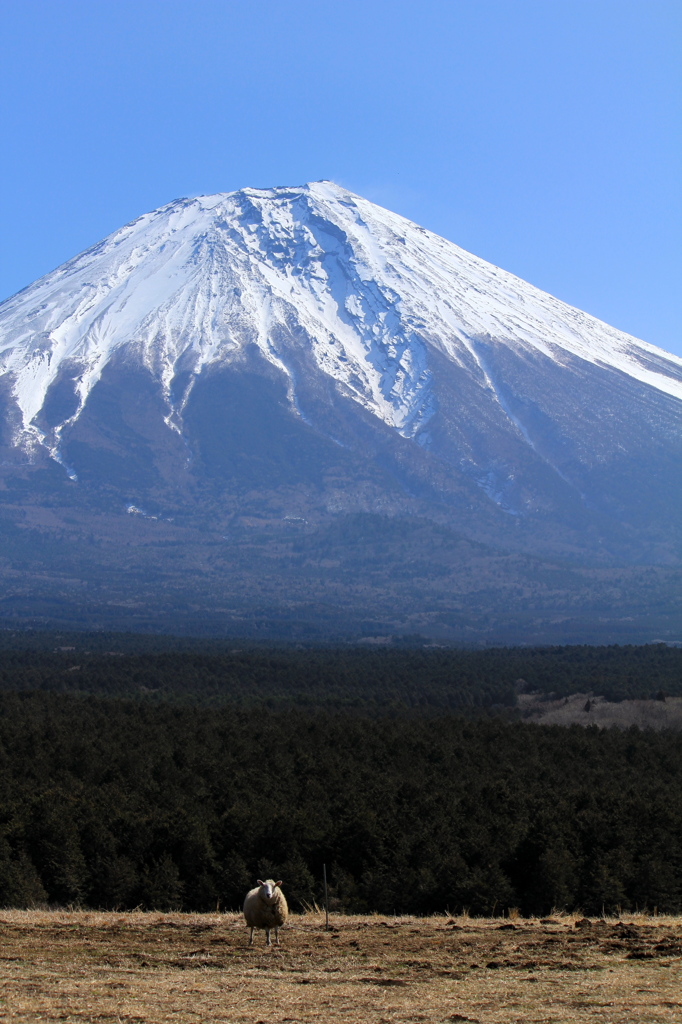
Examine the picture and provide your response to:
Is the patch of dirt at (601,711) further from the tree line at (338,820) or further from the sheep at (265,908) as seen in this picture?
the sheep at (265,908)

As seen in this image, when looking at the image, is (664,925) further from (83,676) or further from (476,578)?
(476,578)

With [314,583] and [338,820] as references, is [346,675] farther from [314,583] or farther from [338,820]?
[314,583]

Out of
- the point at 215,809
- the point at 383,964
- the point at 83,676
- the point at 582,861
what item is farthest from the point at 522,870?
the point at 83,676

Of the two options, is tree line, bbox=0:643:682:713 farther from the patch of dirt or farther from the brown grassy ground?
the brown grassy ground

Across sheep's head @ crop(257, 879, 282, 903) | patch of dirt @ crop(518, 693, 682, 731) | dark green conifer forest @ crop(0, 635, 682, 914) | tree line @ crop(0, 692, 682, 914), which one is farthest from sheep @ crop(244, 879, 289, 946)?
patch of dirt @ crop(518, 693, 682, 731)

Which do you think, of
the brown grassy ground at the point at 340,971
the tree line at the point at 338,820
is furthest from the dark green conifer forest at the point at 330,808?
the brown grassy ground at the point at 340,971

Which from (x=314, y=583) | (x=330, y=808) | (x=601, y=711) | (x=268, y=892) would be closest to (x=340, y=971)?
(x=268, y=892)
